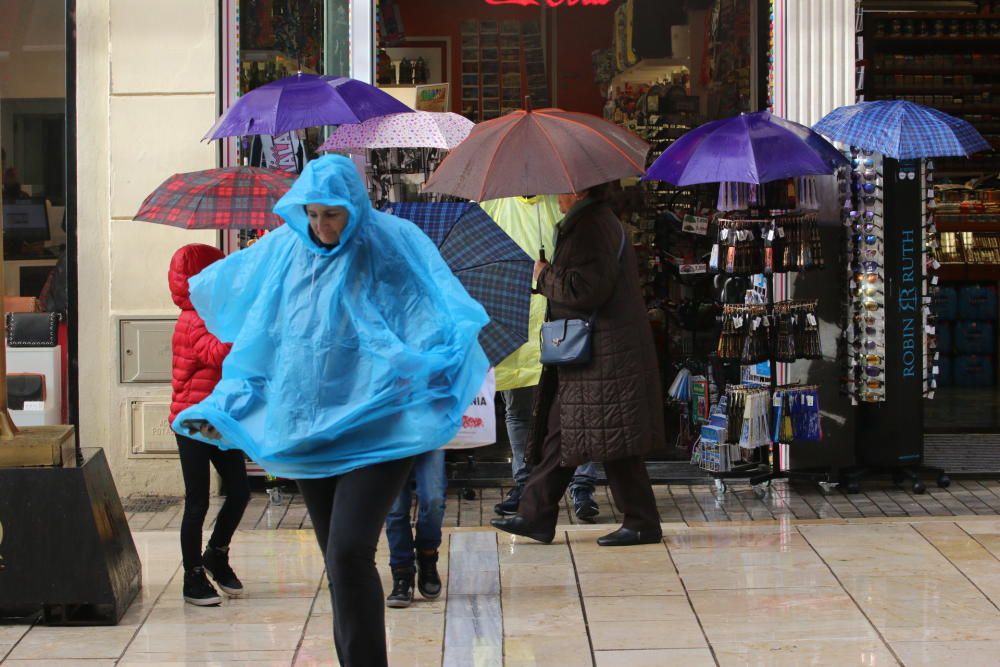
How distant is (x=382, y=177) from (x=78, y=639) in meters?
3.64

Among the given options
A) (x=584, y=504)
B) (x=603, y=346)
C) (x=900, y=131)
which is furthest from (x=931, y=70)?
(x=603, y=346)

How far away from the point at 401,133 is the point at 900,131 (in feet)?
8.80

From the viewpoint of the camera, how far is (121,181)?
844 centimetres

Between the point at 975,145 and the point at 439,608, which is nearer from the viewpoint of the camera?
the point at 439,608

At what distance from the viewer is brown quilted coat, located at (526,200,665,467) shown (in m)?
6.66

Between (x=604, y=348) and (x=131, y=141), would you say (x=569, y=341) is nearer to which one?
(x=604, y=348)

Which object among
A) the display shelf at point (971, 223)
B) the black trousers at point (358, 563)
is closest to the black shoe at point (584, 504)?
the black trousers at point (358, 563)

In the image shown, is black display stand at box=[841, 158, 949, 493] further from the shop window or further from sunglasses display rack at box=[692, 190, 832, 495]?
the shop window

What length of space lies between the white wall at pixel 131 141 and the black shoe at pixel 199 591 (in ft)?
8.38

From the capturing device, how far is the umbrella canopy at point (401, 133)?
25.0 feet

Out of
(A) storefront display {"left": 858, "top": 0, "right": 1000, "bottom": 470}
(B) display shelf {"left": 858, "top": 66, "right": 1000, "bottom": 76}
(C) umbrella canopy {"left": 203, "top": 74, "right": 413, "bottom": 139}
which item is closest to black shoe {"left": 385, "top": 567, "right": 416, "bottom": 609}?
(C) umbrella canopy {"left": 203, "top": 74, "right": 413, "bottom": 139}

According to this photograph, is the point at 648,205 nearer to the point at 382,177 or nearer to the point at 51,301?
the point at 382,177

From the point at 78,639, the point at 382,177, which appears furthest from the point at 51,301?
the point at 78,639

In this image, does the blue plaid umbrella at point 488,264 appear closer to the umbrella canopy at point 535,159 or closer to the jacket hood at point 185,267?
the umbrella canopy at point 535,159
